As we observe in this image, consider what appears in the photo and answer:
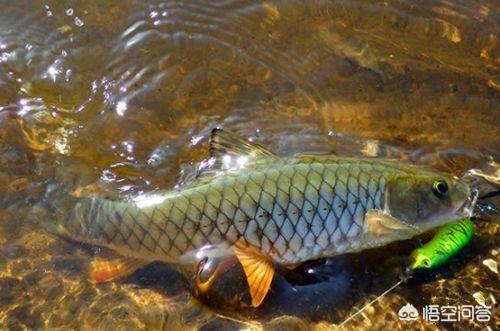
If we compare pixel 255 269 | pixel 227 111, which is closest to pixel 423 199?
pixel 255 269

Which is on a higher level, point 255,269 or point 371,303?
point 255,269

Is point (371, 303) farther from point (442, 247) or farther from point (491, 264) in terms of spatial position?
point (491, 264)

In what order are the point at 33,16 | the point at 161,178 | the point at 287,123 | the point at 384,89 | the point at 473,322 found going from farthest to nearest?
the point at 33,16 < the point at 384,89 < the point at 287,123 < the point at 161,178 < the point at 473,322

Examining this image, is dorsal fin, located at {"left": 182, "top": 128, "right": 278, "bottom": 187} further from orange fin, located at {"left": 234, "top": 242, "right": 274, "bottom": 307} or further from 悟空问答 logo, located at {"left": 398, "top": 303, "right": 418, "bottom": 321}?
悟空问答 logo, located at {"left": 398, "top": 303, "right": 418, "bottom": 321}

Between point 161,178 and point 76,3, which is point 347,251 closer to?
point 161,178

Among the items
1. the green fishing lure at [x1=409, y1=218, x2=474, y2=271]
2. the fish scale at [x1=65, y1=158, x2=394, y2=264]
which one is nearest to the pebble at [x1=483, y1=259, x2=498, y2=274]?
the green fishing lure at [x1=409, y1=218, x2=474, y2=271]

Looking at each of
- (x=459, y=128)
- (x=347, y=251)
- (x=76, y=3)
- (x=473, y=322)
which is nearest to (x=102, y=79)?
(x=76, y=3)
